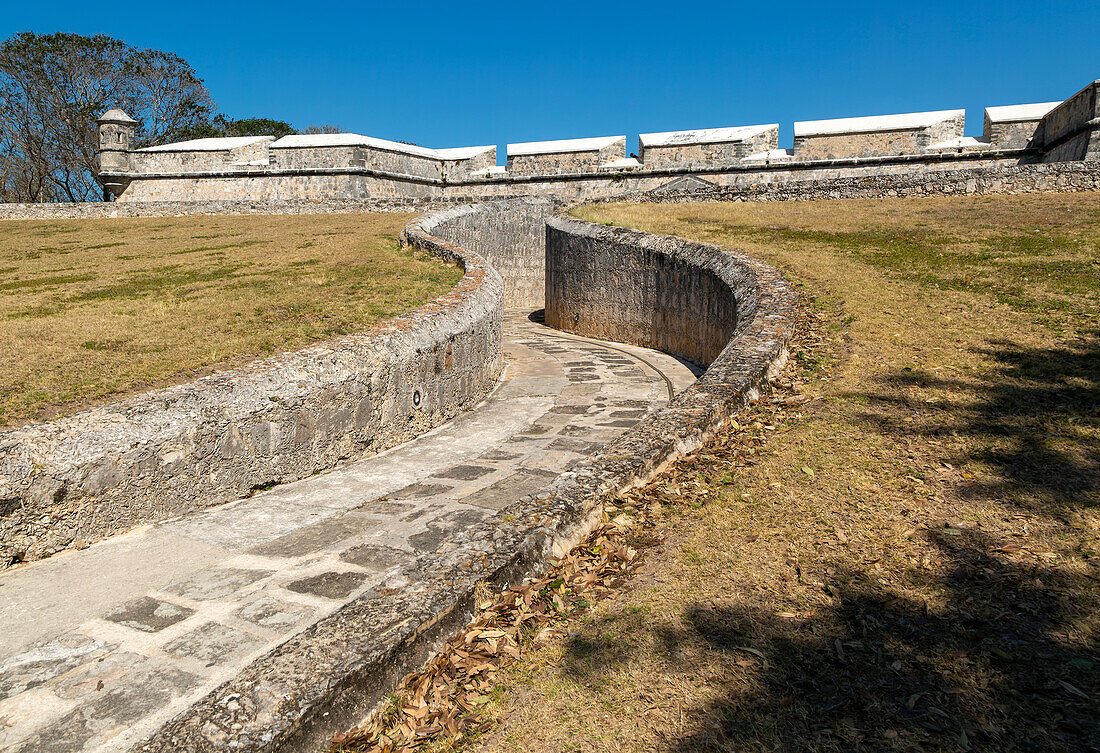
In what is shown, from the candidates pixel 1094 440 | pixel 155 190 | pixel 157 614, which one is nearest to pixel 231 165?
pixel 155 190

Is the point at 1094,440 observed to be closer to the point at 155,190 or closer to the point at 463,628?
the point at 463,628

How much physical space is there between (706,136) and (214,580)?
26.2 m

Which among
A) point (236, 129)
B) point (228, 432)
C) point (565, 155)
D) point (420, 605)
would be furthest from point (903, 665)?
point (236, 129)

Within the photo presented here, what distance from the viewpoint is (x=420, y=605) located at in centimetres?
258

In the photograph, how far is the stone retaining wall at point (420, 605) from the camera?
6.78 feet

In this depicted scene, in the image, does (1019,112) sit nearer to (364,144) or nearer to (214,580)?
(364,144)

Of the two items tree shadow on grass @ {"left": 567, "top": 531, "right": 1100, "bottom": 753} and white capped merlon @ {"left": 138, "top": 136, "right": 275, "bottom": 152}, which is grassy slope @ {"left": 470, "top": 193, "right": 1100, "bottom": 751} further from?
white capped merlon @ {"left": 138, "top": 136, "right": 275, "bottom": 152}

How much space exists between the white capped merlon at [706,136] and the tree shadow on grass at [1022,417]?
22.4 m

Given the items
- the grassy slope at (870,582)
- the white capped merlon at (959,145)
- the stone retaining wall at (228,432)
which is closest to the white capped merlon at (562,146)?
the white capped merlon at (959,145)

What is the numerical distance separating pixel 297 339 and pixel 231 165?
88.4 feet

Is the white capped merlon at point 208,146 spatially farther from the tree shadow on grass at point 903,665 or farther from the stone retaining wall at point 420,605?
the tree shadow on grass at point 903,665

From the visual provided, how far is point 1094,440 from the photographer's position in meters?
3.60

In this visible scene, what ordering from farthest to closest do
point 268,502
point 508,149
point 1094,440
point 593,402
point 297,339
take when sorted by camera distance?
point 508,149 → point 593,402 → point 297,339 → point 268,502 → point 1094,440

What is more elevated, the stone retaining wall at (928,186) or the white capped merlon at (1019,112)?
the white capped merlon at (1019,112)
